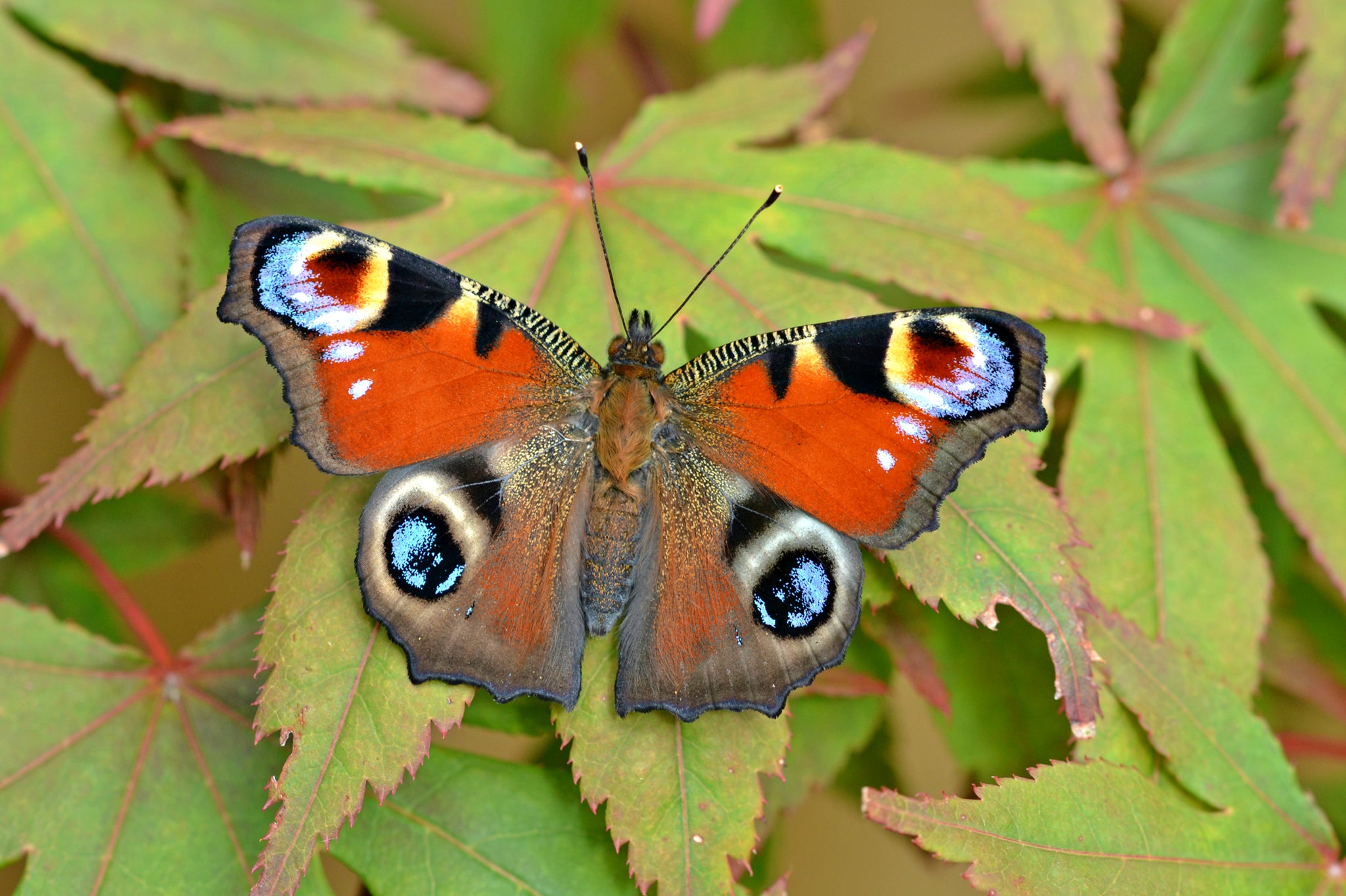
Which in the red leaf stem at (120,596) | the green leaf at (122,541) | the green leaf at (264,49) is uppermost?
the green leaf at (264,49)

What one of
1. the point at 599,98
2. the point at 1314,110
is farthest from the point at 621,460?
the point at 599,98

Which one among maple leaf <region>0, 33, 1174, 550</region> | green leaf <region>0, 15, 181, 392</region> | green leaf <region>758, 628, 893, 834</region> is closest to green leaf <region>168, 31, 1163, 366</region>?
maple leaf <region>0, 33, 1174, 550</region>

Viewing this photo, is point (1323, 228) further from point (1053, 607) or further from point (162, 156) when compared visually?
point (162, 156)

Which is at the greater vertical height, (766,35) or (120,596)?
(766,35)

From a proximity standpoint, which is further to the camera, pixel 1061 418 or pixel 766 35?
pixel 766 35

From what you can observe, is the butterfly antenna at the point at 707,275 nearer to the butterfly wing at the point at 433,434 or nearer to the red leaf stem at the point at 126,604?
the butterfly wing at the point at 433,434

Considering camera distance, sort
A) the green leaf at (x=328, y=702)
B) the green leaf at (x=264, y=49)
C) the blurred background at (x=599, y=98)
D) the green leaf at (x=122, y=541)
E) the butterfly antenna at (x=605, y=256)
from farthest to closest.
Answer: the blurred background at (x=599, y=98)
the green leaf at (x=122, y=541)
the green leaf at (x=264, y=49)
the butterfly antenna at (x=605, y=256)
the green leaf at (x=328, y=702)

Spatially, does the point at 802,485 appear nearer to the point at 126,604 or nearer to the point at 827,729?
the point at 827,729

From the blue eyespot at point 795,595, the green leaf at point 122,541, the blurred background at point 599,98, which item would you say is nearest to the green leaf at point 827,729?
the blurred background at point 599,98
